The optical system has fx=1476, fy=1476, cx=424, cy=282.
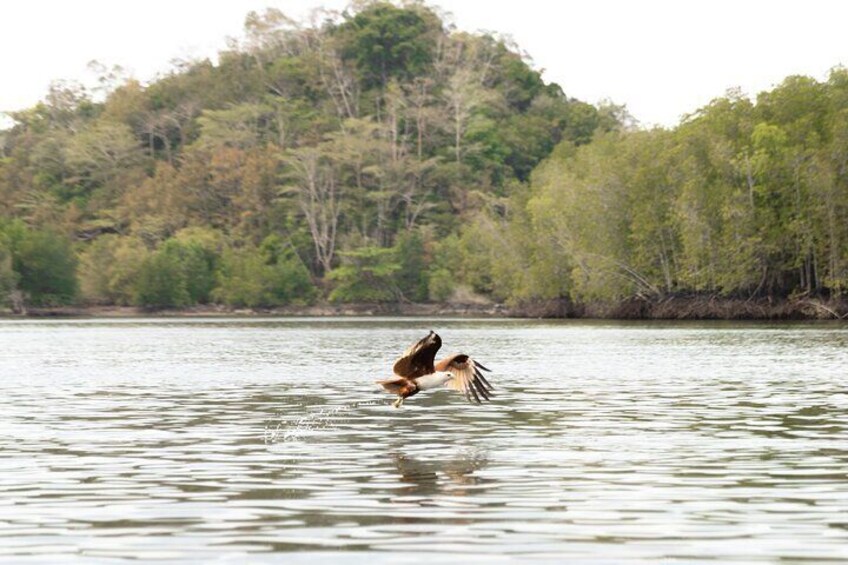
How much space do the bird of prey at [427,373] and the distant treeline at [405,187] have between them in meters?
76.7

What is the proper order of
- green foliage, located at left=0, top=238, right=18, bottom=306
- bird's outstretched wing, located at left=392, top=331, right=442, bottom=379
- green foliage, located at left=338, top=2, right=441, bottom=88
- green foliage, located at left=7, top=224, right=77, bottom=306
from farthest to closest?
green foliage, located at left=338, top=2, right=441, bottom=88 < green foliage, located at left=7, top=224, right=77, bottom=306 < green foliage, located at left=0, top=238, right=18, bottom=306 < bird's outstretched wing, located at left=392, top=331, right=442, bottom=379

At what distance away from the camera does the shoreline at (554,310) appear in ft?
331

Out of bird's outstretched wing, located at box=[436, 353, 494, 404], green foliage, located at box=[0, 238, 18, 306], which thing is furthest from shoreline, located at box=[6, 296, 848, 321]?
bird's outstretched wing, located at box=[436, 353, 494, 404]

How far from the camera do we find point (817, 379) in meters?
39.0

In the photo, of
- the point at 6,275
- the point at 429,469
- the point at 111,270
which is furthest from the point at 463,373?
the point at 111,270

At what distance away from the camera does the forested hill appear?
153 metres

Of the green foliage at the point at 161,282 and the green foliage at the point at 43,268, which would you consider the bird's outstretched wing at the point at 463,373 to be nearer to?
the green foliage at the point at 43,268

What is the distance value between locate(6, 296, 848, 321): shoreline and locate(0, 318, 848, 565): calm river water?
57937mm

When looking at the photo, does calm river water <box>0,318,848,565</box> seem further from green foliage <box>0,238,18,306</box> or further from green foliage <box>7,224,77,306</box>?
green foliage <box>7,224,77,306</box>

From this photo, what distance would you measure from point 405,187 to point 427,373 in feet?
470

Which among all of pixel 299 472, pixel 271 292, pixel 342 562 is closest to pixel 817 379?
pixel 299 472

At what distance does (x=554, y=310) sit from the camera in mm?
122750

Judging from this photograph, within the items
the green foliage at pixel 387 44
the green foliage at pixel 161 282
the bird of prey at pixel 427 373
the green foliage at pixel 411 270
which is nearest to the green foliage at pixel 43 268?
the green foliage at pixel 161 282

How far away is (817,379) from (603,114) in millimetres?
148045
